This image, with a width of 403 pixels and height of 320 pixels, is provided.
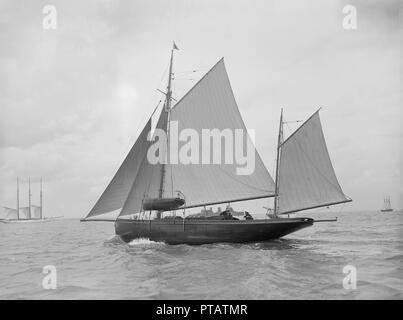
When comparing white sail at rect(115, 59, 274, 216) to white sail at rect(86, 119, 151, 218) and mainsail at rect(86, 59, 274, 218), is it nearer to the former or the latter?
mainsail at rect(86, 59, 274, 218)

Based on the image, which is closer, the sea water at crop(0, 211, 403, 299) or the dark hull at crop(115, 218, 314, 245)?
the sea water at crop(0, 211, 403, 299)

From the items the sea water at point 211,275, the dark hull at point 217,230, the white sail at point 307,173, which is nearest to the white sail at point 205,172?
the white sail at point 307,173

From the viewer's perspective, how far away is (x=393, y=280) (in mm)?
15586

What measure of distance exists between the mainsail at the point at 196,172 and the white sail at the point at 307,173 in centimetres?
191

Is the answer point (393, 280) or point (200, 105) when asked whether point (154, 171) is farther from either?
point (393, 280)

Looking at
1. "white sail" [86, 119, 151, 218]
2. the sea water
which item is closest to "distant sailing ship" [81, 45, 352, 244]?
"white sail" [86, 119, 151, 218]

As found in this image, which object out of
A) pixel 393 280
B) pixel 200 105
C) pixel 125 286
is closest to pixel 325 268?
pixel 393 280

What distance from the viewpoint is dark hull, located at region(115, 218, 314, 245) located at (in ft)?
90.7

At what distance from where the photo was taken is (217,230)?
27.6 meters

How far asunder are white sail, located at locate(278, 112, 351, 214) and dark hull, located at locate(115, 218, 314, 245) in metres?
2.08

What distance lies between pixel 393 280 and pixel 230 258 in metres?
8.62

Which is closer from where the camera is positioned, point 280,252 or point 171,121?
point 280,252

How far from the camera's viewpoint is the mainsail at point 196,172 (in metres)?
29.3
